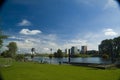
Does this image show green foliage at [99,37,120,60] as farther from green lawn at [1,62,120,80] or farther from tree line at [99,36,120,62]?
green lawn at [1,62,120,80]

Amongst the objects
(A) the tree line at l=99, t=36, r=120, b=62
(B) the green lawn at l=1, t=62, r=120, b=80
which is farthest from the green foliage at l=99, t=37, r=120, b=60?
(B) the green lawn at l=1, t=62, r=120, b=80

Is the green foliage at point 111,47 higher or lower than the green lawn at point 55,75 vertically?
higher

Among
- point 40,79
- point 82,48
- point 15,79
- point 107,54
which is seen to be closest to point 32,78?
point 40,79

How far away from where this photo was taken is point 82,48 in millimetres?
4934

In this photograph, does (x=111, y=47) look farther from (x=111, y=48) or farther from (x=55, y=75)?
(x=55, y=75)

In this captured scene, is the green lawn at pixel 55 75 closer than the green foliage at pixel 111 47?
No

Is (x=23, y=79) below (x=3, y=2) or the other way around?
below

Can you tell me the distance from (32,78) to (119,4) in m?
4.75

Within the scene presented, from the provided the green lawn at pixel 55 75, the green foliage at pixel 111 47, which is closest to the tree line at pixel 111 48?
the green foliage at pixel 111 47

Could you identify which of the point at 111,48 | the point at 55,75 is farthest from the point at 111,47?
the point at 55,75

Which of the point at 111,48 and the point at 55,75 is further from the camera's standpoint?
the point at 55,75

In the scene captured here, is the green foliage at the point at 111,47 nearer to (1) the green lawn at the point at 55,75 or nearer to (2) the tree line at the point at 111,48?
(2) the tree line at the point at 111,48

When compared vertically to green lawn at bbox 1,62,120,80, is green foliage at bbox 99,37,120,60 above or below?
above

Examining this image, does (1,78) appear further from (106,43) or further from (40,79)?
(40,79)
